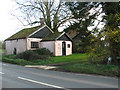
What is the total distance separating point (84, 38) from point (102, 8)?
12.4ft

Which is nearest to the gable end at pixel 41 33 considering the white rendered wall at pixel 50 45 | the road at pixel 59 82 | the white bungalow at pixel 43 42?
the white bungalow at pixel 43 42

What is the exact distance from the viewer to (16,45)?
32.3m

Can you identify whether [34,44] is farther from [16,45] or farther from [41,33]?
[16,45]

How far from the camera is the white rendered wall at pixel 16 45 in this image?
98.1ft

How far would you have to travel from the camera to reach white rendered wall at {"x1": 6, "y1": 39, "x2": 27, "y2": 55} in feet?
98.1

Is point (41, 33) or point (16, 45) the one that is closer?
point (41, 33)

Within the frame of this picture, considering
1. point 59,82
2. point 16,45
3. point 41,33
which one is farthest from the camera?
point 16,45

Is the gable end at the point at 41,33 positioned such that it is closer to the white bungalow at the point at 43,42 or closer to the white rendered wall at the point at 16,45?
the white bungalow at the point at 43,42

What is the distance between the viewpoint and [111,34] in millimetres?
11977

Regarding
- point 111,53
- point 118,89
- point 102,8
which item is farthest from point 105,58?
point 118,89

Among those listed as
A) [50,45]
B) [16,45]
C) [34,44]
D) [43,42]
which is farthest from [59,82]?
[16,45]

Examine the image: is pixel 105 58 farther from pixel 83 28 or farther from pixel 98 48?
pixel 83 28

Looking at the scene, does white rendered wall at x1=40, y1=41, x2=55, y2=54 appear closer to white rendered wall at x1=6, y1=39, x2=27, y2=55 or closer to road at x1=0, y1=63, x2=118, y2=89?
white rendered wall at x1=6, y1=39, x2=27, y2=55

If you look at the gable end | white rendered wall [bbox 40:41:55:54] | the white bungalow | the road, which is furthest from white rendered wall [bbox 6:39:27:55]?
the road
